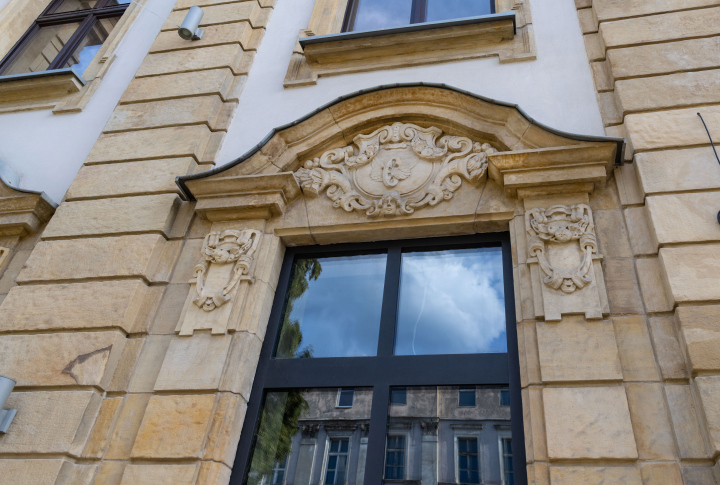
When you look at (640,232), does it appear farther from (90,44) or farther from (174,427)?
(90,44)

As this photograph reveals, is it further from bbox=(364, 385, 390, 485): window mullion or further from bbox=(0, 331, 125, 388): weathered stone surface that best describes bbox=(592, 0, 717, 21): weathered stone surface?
bbox=(0, 331, 125, 388): weathered stone surface

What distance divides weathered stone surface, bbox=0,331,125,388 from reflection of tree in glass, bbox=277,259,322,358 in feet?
4.15

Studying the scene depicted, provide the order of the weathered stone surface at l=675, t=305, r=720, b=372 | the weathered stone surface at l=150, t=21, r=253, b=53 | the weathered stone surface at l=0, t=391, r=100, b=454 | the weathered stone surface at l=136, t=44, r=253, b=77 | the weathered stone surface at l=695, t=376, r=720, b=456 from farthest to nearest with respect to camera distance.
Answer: the weathered stone surface at l=150, t=21, r=253, b=53
the weathered stone surface at l=136, t=44, r=253, b=77
the weathered stone surface at l=0, t=391, r=100, b=454
the weathered stone surface at l=675, t=305, r=720, b=372
the weathered stone surface at l=695, t=376, r=720, b=456

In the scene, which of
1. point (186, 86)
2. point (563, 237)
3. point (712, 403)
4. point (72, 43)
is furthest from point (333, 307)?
point (72, 43)

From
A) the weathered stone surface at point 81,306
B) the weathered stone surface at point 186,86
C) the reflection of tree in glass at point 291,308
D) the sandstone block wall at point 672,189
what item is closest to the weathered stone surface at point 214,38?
the weathered stone surface at point 186,86

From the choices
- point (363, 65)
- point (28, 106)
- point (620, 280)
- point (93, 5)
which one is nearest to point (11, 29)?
point (93, 5)

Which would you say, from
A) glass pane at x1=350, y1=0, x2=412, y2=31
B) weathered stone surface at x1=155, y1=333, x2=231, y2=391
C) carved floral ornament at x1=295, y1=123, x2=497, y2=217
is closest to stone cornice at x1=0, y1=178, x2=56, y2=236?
weathered stone surface at x1=155, y1=333, x2=231, y2=391

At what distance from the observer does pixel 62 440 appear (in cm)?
387

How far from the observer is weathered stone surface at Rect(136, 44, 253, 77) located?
638 cm

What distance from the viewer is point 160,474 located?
367cm

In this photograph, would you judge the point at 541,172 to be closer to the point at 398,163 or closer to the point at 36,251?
the point at 398,163

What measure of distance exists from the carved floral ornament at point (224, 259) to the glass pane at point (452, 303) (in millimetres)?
1296

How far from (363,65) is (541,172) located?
8.65ft

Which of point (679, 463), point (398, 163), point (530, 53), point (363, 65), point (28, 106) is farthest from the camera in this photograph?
point (28, 106)
